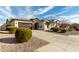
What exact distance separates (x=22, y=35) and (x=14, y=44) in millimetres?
293

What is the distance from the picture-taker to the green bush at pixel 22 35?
4.38m

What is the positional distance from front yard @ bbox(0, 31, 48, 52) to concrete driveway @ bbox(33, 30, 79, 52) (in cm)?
13

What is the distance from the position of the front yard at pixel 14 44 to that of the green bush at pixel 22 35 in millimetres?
87

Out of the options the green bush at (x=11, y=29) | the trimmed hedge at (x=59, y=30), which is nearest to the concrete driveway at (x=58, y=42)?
the trimmed hedge at (x=59, y=30)

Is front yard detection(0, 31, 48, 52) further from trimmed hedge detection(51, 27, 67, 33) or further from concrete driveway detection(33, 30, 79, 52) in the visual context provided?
trimmed hedge detection(51, 27, 67, 33)

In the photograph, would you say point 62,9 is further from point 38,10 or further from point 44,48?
point 44,48

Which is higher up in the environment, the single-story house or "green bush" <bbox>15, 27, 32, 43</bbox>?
the single-story house

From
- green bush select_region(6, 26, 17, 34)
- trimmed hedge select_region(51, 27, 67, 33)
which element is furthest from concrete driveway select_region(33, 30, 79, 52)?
green bush select_region(6, 26, 17, 34)

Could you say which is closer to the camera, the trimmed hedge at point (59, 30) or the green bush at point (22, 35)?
the green bush at point (22, 35)

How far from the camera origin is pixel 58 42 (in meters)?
4.46

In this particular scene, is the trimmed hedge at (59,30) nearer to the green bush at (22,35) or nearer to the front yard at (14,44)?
the front yard at (14,44)

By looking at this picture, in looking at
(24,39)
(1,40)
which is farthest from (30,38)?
(1,40)

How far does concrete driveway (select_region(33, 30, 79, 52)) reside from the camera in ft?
14.3
